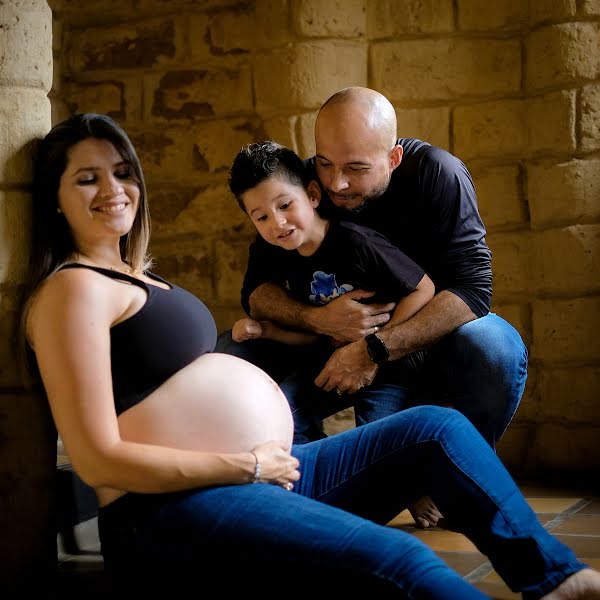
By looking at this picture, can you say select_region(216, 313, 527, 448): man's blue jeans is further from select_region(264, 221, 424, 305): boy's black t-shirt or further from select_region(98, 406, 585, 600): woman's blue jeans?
select_region(98, 406, 585, 600): woman's blue jeans

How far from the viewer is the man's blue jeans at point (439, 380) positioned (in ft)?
9.35

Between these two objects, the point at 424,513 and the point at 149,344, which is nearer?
the point at 149,344

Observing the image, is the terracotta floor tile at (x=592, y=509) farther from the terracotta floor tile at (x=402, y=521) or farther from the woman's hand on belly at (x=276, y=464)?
the woman's hand on belly at (x=276, y=464)

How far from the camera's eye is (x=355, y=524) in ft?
5.36

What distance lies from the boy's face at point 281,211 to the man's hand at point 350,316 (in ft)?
0.76

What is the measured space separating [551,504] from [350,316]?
1.13 meters

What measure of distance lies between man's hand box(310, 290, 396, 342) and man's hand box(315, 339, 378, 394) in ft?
0.14

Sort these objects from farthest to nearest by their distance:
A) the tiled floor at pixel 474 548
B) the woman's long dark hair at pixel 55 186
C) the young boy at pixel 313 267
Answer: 1. the young boy at pixel 313 267
2. the tiled floor at pixel 474 548
3. the woman's long dark hair at pixel 55 186

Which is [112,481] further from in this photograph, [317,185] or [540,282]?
[540,282]

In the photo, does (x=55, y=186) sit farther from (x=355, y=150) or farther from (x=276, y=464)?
(x=355, y=150)

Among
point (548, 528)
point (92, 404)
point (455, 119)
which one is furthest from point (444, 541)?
point (455, 119)

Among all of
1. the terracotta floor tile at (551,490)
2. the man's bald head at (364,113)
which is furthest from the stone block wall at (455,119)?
the man's bald head at (364,113)

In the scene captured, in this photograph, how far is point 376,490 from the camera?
2051mm

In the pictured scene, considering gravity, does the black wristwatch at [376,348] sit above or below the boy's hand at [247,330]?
below
